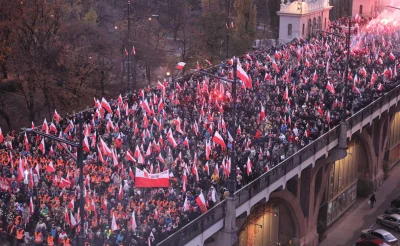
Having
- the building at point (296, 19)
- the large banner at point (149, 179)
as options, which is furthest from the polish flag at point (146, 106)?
the building at point (296, 19)

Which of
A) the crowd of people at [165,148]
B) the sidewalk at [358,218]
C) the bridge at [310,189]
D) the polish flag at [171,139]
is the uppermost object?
the polish flag at [171,139]

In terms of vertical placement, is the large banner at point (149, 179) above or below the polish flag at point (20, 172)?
above

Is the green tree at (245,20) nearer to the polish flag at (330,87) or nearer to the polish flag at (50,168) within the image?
the polish flag at (330,87)

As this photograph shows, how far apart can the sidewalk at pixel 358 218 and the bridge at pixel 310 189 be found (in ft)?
1.87

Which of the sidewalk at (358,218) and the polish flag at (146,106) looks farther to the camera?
the sidewalk at (358,218)

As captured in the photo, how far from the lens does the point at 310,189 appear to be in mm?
44688

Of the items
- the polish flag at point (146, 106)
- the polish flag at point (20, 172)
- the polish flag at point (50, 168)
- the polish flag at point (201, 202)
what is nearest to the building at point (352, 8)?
the polish flag at point (146, 106)

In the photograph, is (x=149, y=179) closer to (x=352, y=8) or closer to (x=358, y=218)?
(x=358, y=218)

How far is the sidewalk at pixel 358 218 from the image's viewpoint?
160 ft

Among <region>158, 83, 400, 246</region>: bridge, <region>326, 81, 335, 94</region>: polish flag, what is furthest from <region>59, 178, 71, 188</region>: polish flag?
<region>326, 81, 335, 94</region>: polish flag

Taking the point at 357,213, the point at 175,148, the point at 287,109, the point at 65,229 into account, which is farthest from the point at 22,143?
the point at 357,213

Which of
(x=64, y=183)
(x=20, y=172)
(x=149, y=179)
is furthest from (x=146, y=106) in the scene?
(x=149, y=179)

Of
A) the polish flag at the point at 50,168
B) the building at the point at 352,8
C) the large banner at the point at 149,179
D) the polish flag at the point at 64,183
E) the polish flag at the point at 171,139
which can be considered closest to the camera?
the large banner at the point at 149,179

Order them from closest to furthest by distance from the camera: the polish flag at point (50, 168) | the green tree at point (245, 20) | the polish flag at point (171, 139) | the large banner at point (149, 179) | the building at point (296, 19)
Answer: the large banner at point (149, 179) → the polish flag at point (50, 168) → the polish flag at point (171, 139) → the green tree at point (245, 20) → the building at point (296, 19)
